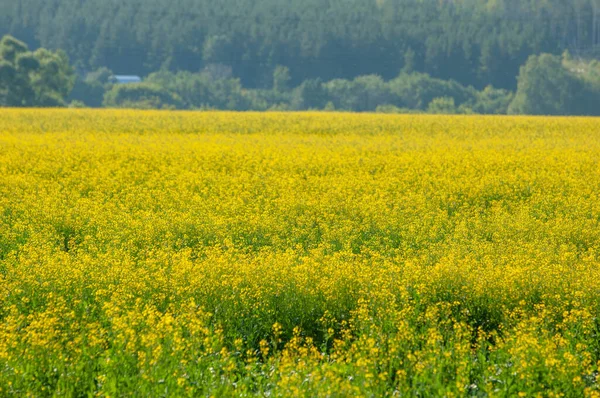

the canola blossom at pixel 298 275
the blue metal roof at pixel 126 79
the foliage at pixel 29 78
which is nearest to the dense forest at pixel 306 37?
the blue metal roof at pixel 126 79

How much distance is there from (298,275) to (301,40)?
92.4 metres

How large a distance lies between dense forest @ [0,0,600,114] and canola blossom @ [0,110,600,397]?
69463 millimetres

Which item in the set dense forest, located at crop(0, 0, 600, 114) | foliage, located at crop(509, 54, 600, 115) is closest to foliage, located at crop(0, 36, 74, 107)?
dense forest, located at crop(0, 0, 600, 114)

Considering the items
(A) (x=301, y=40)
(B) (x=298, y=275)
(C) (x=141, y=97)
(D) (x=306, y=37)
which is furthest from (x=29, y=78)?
(B) (x=298, y=275)

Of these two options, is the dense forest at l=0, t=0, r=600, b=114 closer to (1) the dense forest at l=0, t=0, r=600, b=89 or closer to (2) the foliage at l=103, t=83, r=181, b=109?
(1) the dense forest at l=0, t=0, r=600, b=89

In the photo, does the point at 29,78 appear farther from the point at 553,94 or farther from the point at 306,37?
the point at 553,94

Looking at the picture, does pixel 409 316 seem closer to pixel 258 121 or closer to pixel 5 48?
pixel 258 121

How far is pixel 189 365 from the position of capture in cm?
659

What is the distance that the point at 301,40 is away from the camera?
99.0 m

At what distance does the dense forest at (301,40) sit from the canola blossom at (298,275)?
6946 centimetres

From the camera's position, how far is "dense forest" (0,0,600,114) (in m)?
95.3

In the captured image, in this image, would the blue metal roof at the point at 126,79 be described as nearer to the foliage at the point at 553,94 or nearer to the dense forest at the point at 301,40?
the dense forest at the point at 301,40

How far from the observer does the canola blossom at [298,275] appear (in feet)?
21.5

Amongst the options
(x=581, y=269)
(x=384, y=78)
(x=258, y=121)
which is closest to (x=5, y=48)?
(x=258, y=121)
